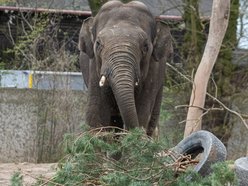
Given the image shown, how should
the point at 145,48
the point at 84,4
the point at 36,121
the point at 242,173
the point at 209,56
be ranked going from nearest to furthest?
1. the point at 242,173
2. the point at 145,48
3. the point at 209,56
4. the point at 36,121
5. the point at 84,4

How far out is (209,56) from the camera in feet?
33.3

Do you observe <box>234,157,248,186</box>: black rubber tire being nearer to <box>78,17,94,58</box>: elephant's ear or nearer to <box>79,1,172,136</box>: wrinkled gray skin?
<box>79,1,172,136</box>: wrinkled gray skin

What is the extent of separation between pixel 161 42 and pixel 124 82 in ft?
4.44

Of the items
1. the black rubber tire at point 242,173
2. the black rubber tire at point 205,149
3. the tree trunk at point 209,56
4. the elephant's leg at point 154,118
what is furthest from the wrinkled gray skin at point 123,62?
the black rubber tire at point 242,173

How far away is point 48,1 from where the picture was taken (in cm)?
1775

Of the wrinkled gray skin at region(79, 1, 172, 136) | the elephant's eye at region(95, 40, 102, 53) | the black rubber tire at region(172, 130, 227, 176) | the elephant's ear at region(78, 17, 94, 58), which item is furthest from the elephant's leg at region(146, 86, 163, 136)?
the black rubber tire at region(172, 130, 227, 176)

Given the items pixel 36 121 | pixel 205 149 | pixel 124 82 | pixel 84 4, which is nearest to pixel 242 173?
pixel 205 149

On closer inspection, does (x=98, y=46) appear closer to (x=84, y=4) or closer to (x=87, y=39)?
(x=87, y=39)

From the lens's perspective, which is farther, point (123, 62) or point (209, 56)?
point (209, 56)

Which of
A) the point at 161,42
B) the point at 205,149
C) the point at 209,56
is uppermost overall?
the point at 161,42

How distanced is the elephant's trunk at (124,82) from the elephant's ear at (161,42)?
3.28ft

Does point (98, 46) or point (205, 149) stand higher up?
point (98, 46)

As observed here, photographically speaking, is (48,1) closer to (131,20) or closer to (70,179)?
(131,20)

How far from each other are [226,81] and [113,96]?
7084 millimetres
